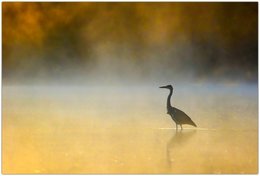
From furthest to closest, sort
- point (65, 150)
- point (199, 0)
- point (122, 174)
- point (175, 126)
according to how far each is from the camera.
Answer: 1. point (175, 126)
2. point (199, 0)
3. point (65, 150)
4. point (122, 174)

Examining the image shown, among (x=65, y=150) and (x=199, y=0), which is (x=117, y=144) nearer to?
(x=65, y=150)

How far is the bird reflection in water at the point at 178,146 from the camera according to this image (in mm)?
5414

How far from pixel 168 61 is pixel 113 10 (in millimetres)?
1178

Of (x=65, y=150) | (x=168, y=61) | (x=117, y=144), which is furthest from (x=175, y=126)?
(x=65, y=150)

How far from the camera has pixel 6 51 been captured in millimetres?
6211

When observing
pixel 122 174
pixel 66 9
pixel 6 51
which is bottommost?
pixel 122 174

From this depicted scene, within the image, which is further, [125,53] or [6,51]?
[125,53]

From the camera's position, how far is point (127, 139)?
241 inches

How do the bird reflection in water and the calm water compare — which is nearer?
the calm water

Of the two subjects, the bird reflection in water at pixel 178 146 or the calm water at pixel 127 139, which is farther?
the bird reflection in water at pixel 178 146

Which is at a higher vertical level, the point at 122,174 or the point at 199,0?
the point at 199,0

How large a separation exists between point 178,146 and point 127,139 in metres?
0.51

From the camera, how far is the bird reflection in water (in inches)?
213

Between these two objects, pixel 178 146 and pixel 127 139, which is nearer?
pixel 178 146
